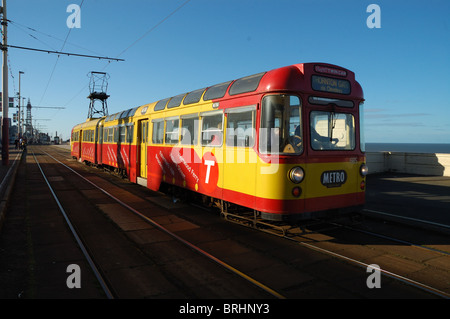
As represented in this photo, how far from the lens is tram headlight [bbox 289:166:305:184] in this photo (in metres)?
5.46

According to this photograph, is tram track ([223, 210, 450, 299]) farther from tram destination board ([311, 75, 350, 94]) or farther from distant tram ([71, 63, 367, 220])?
tram destination board ([311, 75, 350, 94])

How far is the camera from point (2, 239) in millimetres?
5922

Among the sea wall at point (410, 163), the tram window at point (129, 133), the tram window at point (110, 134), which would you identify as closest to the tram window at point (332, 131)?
the tram window at point (129, 133)

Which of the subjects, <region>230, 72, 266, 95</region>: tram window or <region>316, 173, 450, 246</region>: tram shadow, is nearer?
<region>230, 72, 266, 95</region>: tram window

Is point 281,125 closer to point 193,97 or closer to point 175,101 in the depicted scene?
point 193,97

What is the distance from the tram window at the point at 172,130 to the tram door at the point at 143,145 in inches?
81.0

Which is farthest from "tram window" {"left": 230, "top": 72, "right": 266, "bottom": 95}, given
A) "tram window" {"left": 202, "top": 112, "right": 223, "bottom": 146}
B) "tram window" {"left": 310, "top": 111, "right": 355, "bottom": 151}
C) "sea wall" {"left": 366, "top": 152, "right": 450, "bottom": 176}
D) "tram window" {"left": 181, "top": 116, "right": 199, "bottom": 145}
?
"sea wall" {"left": 366, "top": 152, "right": 450, "bottom": 176}

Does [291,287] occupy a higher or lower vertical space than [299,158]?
lower

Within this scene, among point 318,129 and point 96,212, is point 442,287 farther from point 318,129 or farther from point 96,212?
point 96,212

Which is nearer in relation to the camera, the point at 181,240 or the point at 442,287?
the point at 442,287

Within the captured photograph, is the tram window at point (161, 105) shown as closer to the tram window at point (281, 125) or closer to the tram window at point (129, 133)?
the tram window at point (129, 133)

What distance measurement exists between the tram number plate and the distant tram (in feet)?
0.06
